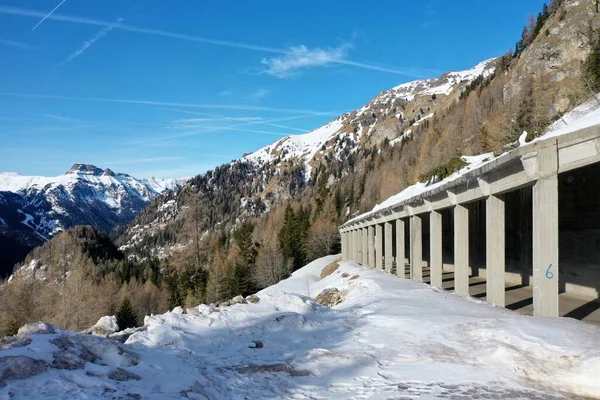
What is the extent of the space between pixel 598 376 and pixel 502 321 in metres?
3.18

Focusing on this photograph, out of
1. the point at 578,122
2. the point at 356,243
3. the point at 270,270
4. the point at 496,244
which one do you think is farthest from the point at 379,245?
the point at 270,270

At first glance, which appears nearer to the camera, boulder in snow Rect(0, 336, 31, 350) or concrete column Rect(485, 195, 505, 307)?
boulder in snow Rect(0, 336, 31, 350)

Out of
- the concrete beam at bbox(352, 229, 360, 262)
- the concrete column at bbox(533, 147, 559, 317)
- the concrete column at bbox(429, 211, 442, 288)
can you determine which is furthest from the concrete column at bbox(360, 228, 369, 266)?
the concrete column at bbox(533, 147, 559, 317)

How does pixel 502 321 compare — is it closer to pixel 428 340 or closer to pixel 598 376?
pixel 428 340

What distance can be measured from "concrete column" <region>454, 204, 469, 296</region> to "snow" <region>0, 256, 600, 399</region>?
328 centimetres

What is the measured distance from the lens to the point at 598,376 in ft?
18.6

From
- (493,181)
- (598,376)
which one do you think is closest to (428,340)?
(598,376)

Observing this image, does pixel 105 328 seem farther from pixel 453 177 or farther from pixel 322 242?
pixel 322 242

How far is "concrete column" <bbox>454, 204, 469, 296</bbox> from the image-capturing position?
13984mm

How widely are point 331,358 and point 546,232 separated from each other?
18.7 ft

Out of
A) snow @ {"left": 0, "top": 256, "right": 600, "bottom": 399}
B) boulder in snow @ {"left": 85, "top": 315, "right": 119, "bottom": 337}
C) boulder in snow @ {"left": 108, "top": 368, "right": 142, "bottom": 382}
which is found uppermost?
boulder in snow @ {"left": 108, "top": 368, "right": 142, "bottom": 382}

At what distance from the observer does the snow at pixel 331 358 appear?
17.4 ft

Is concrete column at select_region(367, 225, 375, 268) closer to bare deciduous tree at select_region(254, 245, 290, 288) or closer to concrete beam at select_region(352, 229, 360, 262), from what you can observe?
concrete beam at select_region(352, 229, 360, 262)

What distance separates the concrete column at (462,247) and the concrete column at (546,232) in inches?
174
